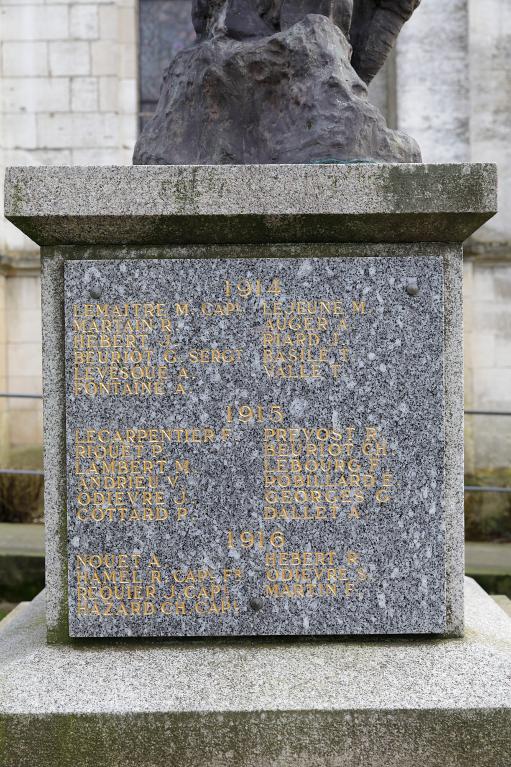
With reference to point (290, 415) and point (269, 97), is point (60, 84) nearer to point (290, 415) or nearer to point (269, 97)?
point (269, 97)

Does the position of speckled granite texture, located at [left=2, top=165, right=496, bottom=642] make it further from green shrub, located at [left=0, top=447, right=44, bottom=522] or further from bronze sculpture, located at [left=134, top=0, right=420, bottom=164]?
green shrub, located at [left=0, top=447, right=44, bottom=522]

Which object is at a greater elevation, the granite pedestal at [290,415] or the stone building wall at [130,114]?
the stone building wall at [130,114]

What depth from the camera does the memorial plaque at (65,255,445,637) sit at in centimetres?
254

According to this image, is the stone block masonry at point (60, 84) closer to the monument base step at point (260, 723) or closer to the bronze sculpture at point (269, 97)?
the bronze sculpture at point (269, 97)

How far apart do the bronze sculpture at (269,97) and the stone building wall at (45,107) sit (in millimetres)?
5264

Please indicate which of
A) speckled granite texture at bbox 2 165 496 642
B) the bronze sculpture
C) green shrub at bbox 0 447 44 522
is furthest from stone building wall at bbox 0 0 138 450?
speckled granite texture at bbox 2 165 496 642

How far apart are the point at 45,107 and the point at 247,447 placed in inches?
259

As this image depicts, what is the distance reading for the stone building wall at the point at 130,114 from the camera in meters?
7.97

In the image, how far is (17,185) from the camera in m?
2.41

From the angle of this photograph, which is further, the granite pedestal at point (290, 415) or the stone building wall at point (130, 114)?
the stone building wall at point (130, 114)

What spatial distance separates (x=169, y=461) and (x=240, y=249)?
72 cm

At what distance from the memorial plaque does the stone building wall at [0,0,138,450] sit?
19.0 feet

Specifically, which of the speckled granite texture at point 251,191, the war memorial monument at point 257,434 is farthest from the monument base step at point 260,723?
the speckled granite texture at point 251,191

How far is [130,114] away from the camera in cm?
817
